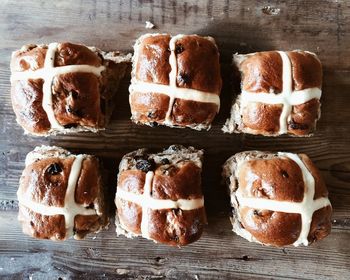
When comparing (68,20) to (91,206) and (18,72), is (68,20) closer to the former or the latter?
(18,72)

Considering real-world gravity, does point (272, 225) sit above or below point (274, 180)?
below

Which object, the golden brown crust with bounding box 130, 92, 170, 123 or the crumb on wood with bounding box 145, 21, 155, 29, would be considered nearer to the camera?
the golden brown crust with bounding box 130, 92, 170, 123

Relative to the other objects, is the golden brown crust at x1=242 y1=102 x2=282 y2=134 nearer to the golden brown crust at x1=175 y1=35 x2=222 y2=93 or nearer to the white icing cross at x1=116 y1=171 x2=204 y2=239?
the golden brown crust at x1=175 y1=35 x2=222 y2=93

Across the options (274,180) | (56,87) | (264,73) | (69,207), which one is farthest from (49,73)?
(274,180)

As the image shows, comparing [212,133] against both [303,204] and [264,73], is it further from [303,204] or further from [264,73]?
[303,204]

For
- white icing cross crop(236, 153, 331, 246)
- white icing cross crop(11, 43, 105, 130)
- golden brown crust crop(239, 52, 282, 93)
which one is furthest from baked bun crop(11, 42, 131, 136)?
white icing cross crop(236, 153, 331, 246)
